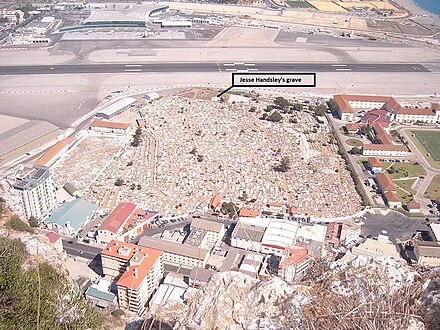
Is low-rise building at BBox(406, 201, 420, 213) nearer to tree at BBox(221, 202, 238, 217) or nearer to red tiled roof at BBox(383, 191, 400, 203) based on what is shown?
red tiled roof at BBox(383, 191, 400, 203)

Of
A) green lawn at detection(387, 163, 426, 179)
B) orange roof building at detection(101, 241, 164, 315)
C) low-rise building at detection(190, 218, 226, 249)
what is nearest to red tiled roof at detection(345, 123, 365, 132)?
green lawn at detection(387, 163, 426, 179)

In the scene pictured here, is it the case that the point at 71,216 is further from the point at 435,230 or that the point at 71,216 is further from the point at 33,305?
the point at 435,230

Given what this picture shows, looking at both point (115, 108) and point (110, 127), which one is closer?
point (110, 127)

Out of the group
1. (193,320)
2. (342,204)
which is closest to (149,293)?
(342,204)

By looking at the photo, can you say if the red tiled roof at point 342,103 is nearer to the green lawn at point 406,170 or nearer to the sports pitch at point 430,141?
the sports pitch at point 430,141

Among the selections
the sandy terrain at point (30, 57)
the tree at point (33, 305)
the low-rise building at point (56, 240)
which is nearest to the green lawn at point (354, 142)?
the low-rise building at point (56, 240)

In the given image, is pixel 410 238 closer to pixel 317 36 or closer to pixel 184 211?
pixel 184 211

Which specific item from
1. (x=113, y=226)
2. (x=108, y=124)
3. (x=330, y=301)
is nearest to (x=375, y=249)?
(x=113, y=226)
